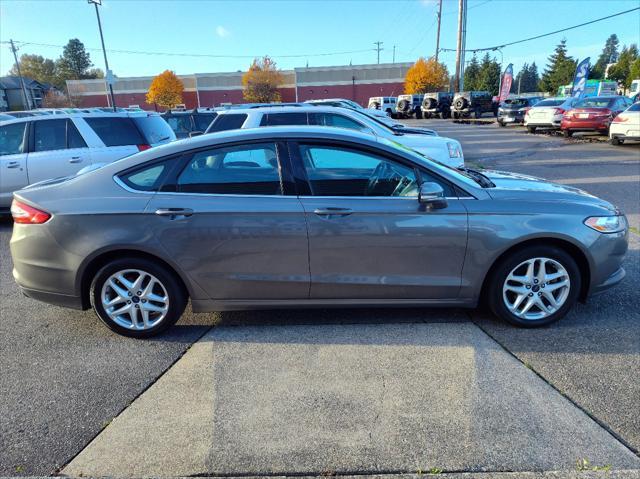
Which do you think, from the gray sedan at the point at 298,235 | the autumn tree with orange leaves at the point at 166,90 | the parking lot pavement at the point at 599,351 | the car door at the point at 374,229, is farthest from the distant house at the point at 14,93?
the parking lot pavement at the point at 599,351

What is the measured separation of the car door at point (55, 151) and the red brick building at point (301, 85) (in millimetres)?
68535

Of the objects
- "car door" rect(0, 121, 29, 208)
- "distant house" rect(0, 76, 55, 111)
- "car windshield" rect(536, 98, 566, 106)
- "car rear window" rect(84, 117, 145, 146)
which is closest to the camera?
"car door" rect(0, 121, 29, 208)

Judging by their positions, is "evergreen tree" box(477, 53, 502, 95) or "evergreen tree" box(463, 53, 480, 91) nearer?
"evergreen tree" box(477, 53, 502, 95)

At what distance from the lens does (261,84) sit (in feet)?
225

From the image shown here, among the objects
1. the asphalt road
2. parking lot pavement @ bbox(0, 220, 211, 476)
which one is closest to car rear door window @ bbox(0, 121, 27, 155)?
the asphalt road

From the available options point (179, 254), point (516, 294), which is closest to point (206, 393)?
point (179, 254)

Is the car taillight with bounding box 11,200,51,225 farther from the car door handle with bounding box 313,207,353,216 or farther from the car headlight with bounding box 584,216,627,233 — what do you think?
the car headlight with bounding box 584,216,627,233

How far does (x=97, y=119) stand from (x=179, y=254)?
218 inches

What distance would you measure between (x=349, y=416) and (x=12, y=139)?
764 cm

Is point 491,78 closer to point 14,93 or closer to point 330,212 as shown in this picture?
point 14,93

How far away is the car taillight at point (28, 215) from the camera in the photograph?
350 centimetres

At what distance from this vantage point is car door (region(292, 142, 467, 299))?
11.2 ft

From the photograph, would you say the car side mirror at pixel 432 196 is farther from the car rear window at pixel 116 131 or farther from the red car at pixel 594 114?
the red car at pixel 594 114

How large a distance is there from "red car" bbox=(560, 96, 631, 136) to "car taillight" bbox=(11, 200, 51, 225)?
19.8 m
